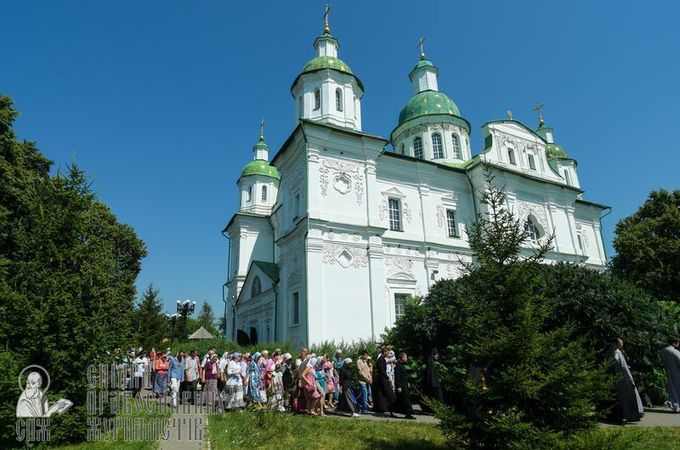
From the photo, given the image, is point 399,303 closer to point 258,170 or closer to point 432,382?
point 432,382

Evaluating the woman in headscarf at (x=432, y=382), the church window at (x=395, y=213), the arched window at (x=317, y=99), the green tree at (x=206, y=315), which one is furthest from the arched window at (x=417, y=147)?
the green tree at (x=206, y=315)

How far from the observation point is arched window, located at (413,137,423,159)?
29.2 metres

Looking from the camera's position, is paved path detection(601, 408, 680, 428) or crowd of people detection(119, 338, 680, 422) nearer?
paved path detection(601, 408, 680, 428)

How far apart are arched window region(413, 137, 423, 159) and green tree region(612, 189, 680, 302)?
15.0 metres

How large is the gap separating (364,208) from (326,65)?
8.42m

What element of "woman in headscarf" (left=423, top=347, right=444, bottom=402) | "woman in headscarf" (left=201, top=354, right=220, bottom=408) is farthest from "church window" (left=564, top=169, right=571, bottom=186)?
"woman in headscarf" (left=201, top=354, right=220, bottom=408)

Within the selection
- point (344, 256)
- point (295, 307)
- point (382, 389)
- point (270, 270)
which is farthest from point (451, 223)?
point (382, 389)

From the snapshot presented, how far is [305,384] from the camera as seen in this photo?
10.4m

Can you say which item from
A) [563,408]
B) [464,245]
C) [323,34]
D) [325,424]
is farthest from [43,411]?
[323,34]

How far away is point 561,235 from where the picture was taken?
90.2ft

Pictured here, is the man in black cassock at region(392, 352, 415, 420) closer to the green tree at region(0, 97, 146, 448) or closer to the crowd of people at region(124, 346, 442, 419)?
the crowd of people at region(124, 346, 442, 419)

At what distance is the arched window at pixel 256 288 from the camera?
2485 cm

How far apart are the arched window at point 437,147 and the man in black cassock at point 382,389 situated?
65.8 feet

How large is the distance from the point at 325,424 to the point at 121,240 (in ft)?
114
